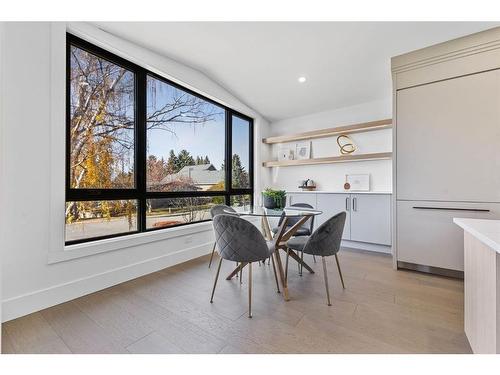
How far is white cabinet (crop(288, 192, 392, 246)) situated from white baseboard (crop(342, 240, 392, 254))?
13 cm

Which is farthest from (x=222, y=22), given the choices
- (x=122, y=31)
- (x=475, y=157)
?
(x=475, y=157)

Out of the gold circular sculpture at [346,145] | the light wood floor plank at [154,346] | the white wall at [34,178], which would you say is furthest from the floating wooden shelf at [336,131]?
the light wood floor plank at [154,346]

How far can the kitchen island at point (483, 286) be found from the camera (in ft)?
3.37

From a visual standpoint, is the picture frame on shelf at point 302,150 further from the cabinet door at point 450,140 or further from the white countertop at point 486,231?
the white countertop at point 486,231

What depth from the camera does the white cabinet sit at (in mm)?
Result: 3320

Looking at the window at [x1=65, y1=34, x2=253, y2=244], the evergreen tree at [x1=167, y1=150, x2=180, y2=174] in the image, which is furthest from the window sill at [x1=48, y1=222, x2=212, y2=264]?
the evergreen tree at [x1=167, y1=150, x2=180, y2=174]

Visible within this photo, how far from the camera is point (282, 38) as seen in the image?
2.45 meters

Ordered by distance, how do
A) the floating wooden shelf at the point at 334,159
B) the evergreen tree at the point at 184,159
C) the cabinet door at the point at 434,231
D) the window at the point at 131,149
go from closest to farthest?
1. the window at the point at 131,149
2. the cabinet door at the point at 434,231
3. the evergreen tree at the point at 184,159
4. the floating wooden shelf at the point at 334,159

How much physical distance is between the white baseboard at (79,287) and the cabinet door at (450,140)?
3.12 meters

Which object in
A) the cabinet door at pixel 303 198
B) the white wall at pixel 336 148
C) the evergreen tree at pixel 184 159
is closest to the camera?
the evergreen tree at pixel 184 159

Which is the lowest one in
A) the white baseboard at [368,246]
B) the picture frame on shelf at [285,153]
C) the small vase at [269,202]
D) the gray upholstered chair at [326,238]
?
the white baseboard at [368,246]

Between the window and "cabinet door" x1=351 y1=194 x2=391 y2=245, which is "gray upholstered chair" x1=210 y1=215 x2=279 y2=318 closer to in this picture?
the window

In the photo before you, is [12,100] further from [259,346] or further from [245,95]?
[245,95]
